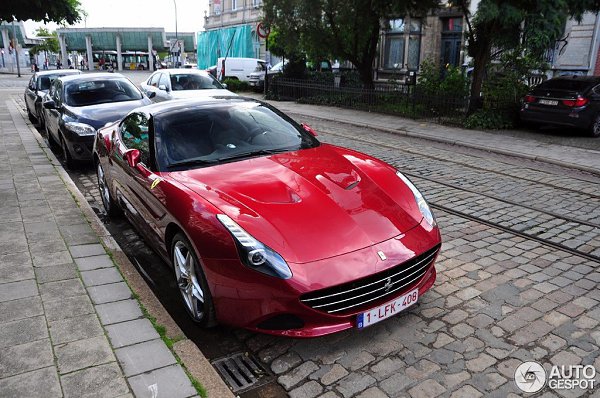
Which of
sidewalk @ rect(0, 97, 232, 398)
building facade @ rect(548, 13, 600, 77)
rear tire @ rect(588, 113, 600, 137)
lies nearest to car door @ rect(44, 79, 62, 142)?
sidewalk @ rect(0, 97, 232, 398)

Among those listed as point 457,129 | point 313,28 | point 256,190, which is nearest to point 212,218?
point 256,190

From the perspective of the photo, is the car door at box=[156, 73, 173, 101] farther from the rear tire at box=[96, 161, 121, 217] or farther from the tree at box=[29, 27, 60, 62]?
the tree at box=[29, 27, 60, 62]

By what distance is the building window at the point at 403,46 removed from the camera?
2780 centimetres

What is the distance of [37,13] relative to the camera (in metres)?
11.8

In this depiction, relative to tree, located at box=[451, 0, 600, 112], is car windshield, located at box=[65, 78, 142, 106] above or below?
below

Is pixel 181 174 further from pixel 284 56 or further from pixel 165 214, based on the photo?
pixel 284 56

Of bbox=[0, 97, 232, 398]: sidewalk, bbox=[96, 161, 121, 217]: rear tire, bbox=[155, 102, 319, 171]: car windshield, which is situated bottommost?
bbox=[0, 97, 232, 398]: sidewalk

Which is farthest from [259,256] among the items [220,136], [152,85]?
[152,85]

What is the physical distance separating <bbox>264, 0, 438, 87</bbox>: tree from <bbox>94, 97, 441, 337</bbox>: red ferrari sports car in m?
14.5

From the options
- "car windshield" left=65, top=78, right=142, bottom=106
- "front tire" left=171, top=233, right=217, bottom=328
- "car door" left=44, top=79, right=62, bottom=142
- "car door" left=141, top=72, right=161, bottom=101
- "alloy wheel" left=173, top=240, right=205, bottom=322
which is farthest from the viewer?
"car door" left=141, top=72, right=161, bottom=101

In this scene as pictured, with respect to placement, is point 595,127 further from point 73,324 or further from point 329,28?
point 73,324

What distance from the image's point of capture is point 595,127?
11844 millimetres

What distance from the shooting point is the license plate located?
2.97 metres

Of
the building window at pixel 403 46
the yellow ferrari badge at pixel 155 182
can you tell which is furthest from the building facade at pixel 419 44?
the yellow ferrari badge at pixel 155 182
